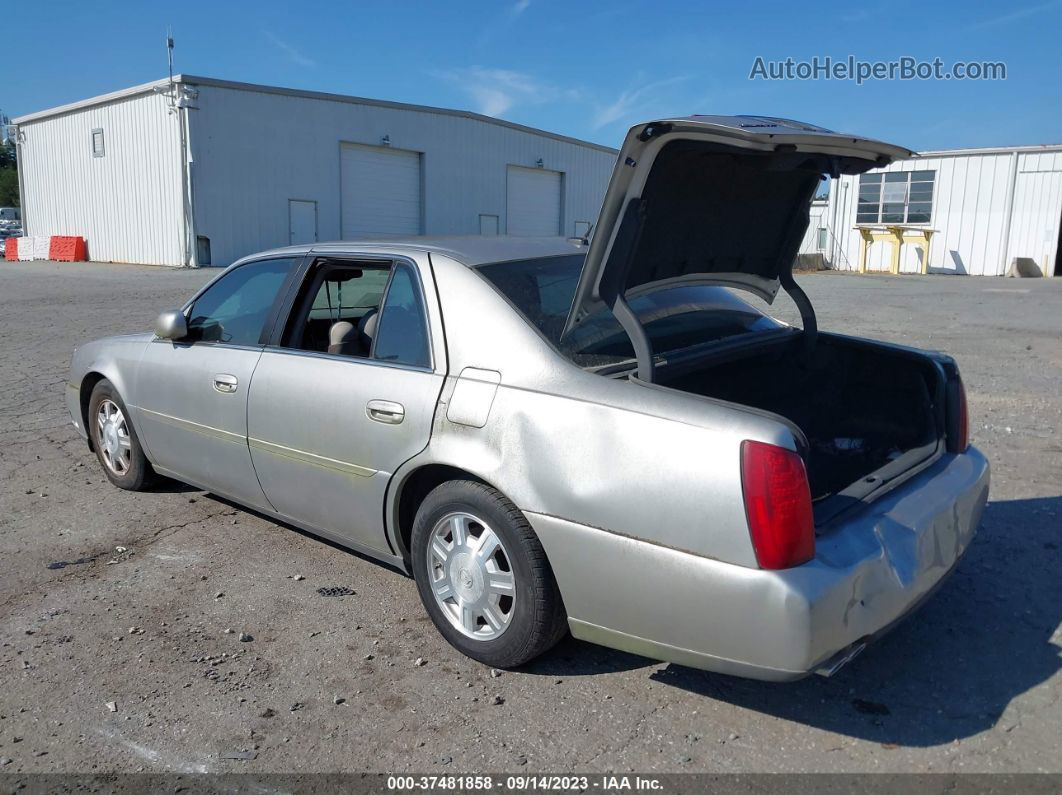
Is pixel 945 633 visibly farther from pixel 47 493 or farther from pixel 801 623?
pixel 47 493

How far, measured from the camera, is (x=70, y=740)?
2820 mm

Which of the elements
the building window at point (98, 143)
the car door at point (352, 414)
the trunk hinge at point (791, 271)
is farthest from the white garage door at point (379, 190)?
the trunk hinge at point (791, 271)

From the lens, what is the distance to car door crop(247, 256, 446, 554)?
3365 mm

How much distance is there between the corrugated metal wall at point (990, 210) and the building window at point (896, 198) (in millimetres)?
277

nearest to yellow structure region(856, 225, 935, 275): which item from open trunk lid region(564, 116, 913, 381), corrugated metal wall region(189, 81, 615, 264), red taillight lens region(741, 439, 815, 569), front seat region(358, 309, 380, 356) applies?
corrugated metal wall region(189, 81, 615, 264)

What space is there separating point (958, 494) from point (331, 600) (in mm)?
2591

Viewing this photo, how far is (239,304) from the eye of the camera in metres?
4.53

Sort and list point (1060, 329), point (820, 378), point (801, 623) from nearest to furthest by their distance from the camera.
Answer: point (801, 623), point (820, 378), point (1060, 329)

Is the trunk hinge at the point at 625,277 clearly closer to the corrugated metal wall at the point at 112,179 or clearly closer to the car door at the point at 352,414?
the car door at the point at 352,414

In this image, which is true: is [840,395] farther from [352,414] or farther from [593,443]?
[352,414]

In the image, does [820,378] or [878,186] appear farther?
[878,186]

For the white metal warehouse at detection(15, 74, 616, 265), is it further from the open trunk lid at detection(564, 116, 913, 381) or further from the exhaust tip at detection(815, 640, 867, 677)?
the exhaust tip at detection(815, 640, 867, 677)

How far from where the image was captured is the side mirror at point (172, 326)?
4.47 metres

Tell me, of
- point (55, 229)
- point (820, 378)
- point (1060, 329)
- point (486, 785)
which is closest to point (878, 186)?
point (1060, 329)
